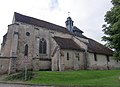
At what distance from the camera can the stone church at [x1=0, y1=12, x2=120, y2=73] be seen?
96.8 ft

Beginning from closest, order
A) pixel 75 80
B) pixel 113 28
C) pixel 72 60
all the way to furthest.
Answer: pixel 113 28
pixel 75 80
pixel 72 60

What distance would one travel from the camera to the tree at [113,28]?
1421cm

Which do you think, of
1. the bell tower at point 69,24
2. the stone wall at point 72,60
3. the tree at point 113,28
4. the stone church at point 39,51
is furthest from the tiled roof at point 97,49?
the tree at point 113,28

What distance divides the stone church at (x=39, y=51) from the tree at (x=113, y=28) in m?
13.1

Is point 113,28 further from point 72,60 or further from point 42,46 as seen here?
point 42,46

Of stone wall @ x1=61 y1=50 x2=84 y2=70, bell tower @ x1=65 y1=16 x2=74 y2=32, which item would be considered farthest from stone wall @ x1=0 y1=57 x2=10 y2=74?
bell tower @ x1=65 y1=16 x2=74 y2=32

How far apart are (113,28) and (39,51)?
21683 millimetres

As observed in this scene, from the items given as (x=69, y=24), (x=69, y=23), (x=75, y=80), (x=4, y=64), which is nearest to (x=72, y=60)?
(x=75, y=80)

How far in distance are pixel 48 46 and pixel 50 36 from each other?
8.58 ft

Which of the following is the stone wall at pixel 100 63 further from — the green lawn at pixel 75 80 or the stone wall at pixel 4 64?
the stone wall at pixel 4 64

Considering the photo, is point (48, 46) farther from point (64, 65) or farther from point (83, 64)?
point (83, 64)

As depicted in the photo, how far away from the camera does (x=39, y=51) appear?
3322 cm

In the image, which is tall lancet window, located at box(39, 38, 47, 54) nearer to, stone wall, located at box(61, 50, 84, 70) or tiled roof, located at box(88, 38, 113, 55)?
stone wall, located at box(61, 50, 84, 70)

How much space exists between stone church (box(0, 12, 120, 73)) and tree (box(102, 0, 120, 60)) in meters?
13.1
